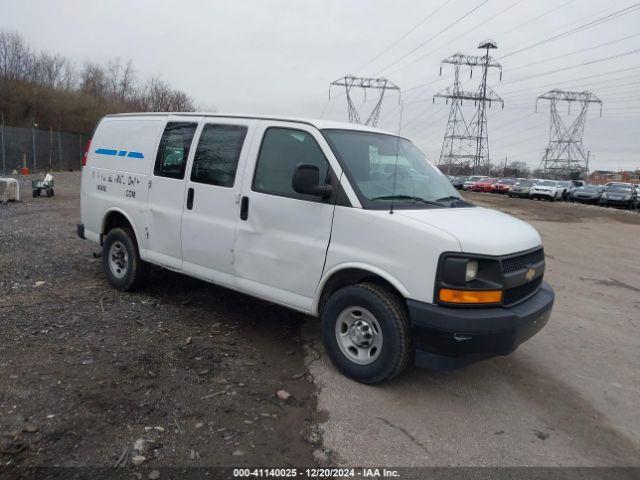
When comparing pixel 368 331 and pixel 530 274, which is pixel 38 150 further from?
pixel 530 274

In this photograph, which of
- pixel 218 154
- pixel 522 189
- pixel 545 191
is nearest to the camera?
pixel 218 154

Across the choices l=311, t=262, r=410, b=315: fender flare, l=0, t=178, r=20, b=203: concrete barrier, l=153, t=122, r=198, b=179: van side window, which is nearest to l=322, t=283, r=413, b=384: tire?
l=311, t=262, r=410, b=315: fender flare

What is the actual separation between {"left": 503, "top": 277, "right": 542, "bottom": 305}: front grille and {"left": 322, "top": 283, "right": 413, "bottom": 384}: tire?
2.56ft

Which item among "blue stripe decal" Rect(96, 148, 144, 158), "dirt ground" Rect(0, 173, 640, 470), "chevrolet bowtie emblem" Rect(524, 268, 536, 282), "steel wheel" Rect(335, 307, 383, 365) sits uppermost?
"blue stripe decal" Rect(96, 148, 144, 158)

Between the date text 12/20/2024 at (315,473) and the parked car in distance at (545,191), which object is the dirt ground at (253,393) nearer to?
the date text 12/20/2024 at (315,473)

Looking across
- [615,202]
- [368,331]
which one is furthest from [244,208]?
[615,202]

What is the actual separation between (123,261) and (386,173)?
349 cm

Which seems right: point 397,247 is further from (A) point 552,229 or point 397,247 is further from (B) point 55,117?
(B) point 55,117

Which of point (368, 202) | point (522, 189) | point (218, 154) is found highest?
point (218, 154)

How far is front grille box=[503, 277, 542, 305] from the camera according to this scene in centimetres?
390

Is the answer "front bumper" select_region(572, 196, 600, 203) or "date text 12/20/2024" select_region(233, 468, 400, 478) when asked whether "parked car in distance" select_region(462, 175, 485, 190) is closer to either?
"front bumper" select_region(572, 196, 600, 203)

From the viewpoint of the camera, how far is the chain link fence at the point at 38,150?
29.2 m

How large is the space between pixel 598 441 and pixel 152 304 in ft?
14.7

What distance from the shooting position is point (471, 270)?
3.73 m
